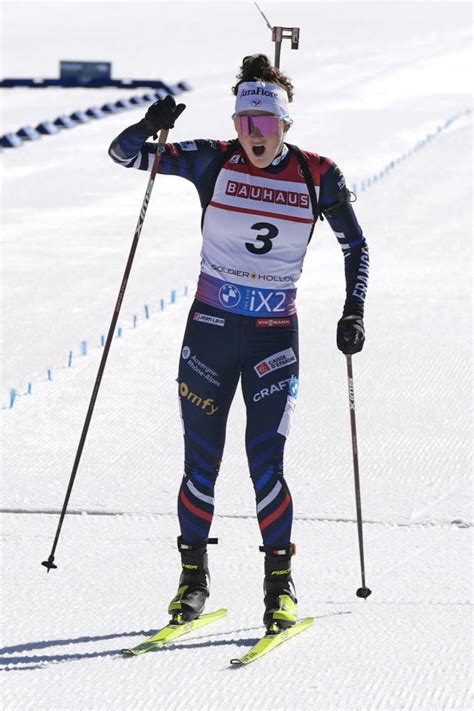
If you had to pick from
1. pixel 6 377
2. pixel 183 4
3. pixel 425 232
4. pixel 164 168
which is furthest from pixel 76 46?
pixel 164 168

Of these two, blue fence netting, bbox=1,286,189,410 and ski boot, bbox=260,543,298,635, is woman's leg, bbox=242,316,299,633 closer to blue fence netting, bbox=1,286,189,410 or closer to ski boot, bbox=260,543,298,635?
ski boot, bbox=260,543,298,635

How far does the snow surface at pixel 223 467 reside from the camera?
14.0 ft

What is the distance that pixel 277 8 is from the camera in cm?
5950

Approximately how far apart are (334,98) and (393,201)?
1052 centimetres

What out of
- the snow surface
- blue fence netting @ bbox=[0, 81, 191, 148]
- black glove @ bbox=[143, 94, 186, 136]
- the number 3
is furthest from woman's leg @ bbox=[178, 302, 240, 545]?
blue fence netting @ bbox=[0, 81, 191, 148]

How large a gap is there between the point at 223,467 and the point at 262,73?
8.73 feet

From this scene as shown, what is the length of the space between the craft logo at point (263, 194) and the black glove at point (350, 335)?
448mm

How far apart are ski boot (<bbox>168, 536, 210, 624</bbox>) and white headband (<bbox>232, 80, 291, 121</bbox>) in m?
1.55

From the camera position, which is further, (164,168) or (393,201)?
(393,201)

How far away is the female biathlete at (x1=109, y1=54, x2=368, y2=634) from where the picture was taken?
15.2ft

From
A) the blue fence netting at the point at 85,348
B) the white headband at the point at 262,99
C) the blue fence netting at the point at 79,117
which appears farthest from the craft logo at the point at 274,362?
the blue fence netting at the point at 79,117

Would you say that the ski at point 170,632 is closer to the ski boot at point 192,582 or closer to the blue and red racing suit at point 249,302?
the ski boot at point 192,582

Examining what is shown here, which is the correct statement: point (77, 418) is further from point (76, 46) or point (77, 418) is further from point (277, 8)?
point (277, 8)

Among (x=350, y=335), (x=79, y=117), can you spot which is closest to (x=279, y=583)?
(x=350, y=335)
